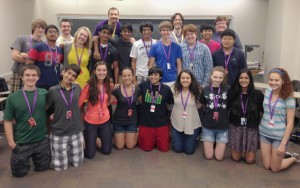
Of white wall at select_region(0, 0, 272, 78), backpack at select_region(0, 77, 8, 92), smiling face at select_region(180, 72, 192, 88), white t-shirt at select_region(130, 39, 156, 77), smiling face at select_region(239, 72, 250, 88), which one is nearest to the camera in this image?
smiling face at select_region(239, 72, 250, 88)

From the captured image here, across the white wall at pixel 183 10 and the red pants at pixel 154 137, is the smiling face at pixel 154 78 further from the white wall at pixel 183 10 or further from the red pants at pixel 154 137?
the white wall at pixel 183 10

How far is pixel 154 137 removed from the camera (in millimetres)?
3779

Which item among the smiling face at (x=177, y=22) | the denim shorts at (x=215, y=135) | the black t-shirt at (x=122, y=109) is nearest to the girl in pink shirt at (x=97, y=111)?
the black t-shirt at (x=122, y=109)

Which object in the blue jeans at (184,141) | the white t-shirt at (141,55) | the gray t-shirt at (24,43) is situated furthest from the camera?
the white t-shirt at (141,55)

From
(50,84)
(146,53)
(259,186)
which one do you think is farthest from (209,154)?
(50,84)

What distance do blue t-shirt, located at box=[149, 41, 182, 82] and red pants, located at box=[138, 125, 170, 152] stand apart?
2.31 feet

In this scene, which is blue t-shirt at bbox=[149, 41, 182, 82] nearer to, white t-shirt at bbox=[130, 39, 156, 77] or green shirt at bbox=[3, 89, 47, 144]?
white t-shirt at bbox=[130, 39, 156, 77]

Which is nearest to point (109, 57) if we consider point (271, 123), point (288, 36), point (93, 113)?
point (93, 113)

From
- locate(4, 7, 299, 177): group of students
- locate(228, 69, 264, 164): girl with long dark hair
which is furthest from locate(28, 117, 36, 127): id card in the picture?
locate(228, 69, 264, 164): girl with long dark hair

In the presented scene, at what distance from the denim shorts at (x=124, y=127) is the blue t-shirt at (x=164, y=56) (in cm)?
77

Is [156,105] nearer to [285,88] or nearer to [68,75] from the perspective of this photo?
[68,75]

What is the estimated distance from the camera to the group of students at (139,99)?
3.05 m

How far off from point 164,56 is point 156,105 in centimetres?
68

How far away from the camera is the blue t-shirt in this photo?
150 inches
